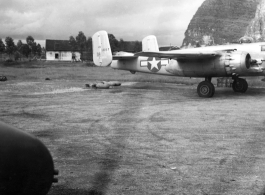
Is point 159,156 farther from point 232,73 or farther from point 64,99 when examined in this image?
point 232,73

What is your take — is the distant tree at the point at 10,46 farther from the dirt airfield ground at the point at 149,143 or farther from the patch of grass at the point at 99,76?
the dirt airfield ground at the point at 149,143

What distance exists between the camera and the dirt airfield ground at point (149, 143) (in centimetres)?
462

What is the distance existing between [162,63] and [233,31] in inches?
935

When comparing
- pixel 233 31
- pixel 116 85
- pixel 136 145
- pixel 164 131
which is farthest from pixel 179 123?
pixel 233 31

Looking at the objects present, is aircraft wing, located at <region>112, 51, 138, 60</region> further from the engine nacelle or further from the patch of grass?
the engine nacelle

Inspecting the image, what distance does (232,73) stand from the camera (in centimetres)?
1437

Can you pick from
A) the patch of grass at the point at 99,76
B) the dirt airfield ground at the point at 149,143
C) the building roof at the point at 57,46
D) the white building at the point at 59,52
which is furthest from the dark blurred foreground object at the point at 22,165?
the building roof at the point at 57,46

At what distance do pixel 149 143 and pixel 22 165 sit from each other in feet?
14.0

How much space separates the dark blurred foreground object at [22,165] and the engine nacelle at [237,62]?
12150 millimetres

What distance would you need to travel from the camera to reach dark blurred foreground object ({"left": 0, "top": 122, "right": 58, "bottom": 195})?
2.71 meters

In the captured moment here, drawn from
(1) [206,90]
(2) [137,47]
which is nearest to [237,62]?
(1) [206,90]

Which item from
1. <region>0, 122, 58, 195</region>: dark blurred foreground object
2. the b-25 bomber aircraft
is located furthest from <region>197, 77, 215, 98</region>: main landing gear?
<region>0, 122, 58, 195</region>: dark blurred foreground object

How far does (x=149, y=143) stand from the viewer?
686 cm

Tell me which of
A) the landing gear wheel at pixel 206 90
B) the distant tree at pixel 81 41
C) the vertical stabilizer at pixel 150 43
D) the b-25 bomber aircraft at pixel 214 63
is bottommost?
the landing gear wheel at pixel 206 90
